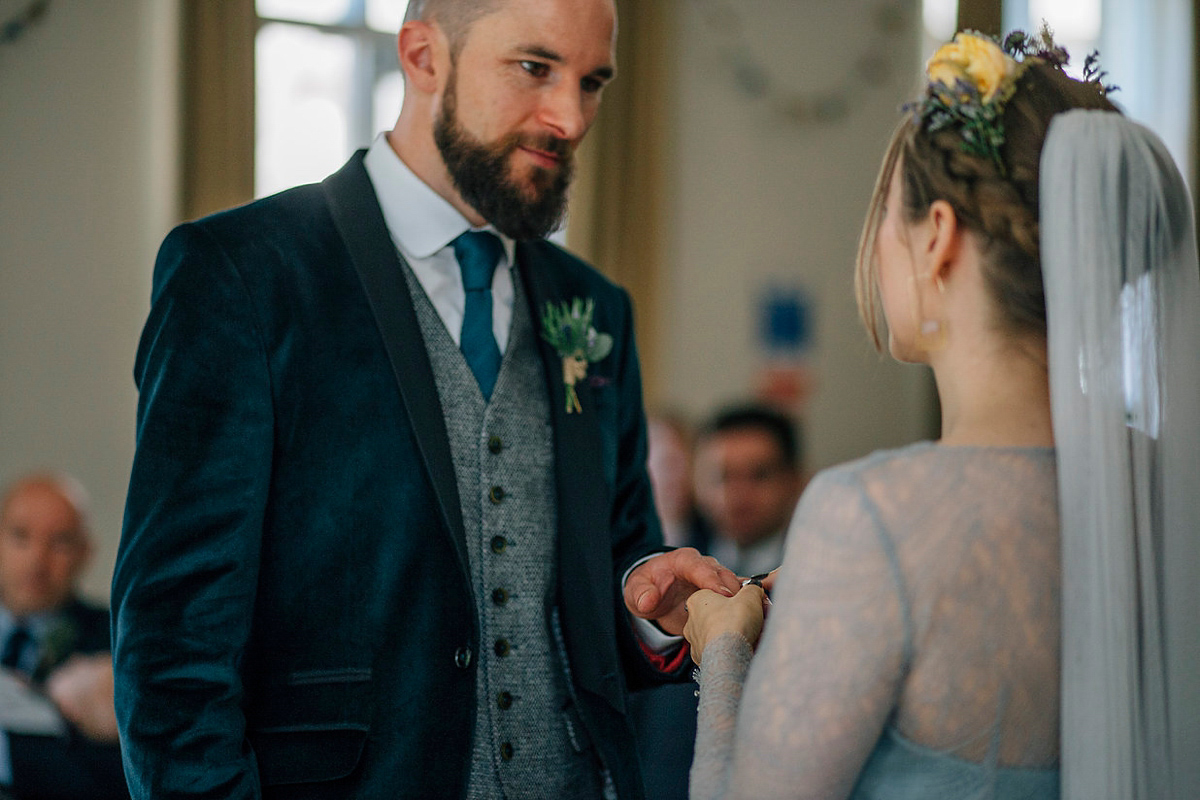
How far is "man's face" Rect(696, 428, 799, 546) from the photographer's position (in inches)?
179

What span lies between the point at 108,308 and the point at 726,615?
187 inches

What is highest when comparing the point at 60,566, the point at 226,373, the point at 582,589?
the point at 226,373

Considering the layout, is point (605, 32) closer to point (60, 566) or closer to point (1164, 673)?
point (1164, 673)

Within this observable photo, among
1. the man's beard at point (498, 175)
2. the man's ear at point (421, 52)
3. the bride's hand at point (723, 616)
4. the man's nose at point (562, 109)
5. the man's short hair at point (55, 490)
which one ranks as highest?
the man's ear at point (421, 52)

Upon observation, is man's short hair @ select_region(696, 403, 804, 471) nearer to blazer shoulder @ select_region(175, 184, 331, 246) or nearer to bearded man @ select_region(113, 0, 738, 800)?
bearded man @ select_region(113, 0, 738, 800)

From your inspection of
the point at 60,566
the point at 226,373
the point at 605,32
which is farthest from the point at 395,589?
the point at 60,566

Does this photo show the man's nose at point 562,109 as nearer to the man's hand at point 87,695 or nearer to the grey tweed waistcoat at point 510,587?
the grey tweed waistcoat at point 510,587

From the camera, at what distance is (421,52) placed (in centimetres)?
196

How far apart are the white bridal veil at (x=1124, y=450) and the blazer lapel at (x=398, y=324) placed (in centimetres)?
82

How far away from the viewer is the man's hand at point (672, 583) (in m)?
1.76

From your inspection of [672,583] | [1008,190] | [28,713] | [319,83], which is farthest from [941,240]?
[319,83]

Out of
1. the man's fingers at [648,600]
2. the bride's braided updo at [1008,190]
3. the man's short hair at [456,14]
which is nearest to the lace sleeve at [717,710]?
the man's fingers at [648,600]

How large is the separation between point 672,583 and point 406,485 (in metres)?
0.44

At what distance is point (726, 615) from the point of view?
61.1 inches
